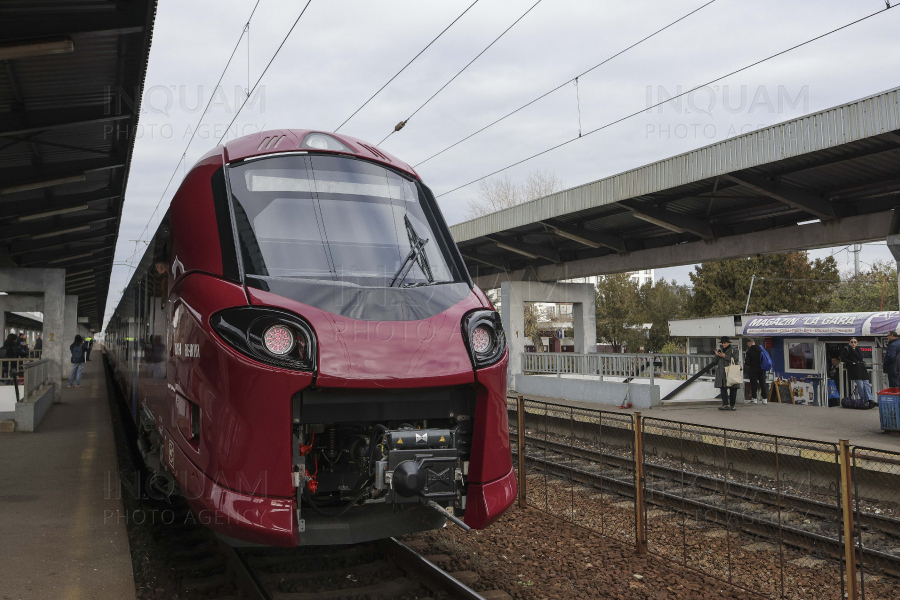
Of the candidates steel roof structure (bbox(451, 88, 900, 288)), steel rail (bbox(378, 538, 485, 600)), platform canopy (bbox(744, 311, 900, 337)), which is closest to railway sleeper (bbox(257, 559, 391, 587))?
steel rail (bbox(378, 538, 485, 600))

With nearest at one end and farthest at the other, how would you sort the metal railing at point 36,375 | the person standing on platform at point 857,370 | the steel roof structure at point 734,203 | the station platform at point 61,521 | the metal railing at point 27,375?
the station platform at point 61,521, the steel roof structure at point 734,203, the metal railing at point 27,375, the metal railing at point 36,375, the person standing on platform at point 857,370

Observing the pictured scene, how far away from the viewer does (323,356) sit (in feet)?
13.7

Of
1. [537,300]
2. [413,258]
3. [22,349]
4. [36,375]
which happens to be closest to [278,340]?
[413,258]

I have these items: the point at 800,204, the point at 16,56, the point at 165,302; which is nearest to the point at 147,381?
the point at 165,302

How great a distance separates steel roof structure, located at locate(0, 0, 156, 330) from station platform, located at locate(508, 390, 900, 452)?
9037 mm

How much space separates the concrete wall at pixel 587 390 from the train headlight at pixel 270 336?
14492mm

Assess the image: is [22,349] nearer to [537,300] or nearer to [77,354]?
[77,354]

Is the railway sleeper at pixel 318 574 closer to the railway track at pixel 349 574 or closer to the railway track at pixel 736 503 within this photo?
the railway track at pixel 349 574

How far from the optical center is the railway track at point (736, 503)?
271 inches

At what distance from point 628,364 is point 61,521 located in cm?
1409

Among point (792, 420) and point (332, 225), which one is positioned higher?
point (332, 225)

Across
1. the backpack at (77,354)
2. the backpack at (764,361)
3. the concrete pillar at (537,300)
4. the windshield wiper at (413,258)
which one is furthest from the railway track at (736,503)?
the backpack at (77,354)

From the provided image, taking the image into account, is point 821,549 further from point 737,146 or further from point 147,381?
point 737,146

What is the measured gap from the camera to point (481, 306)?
496 cm
